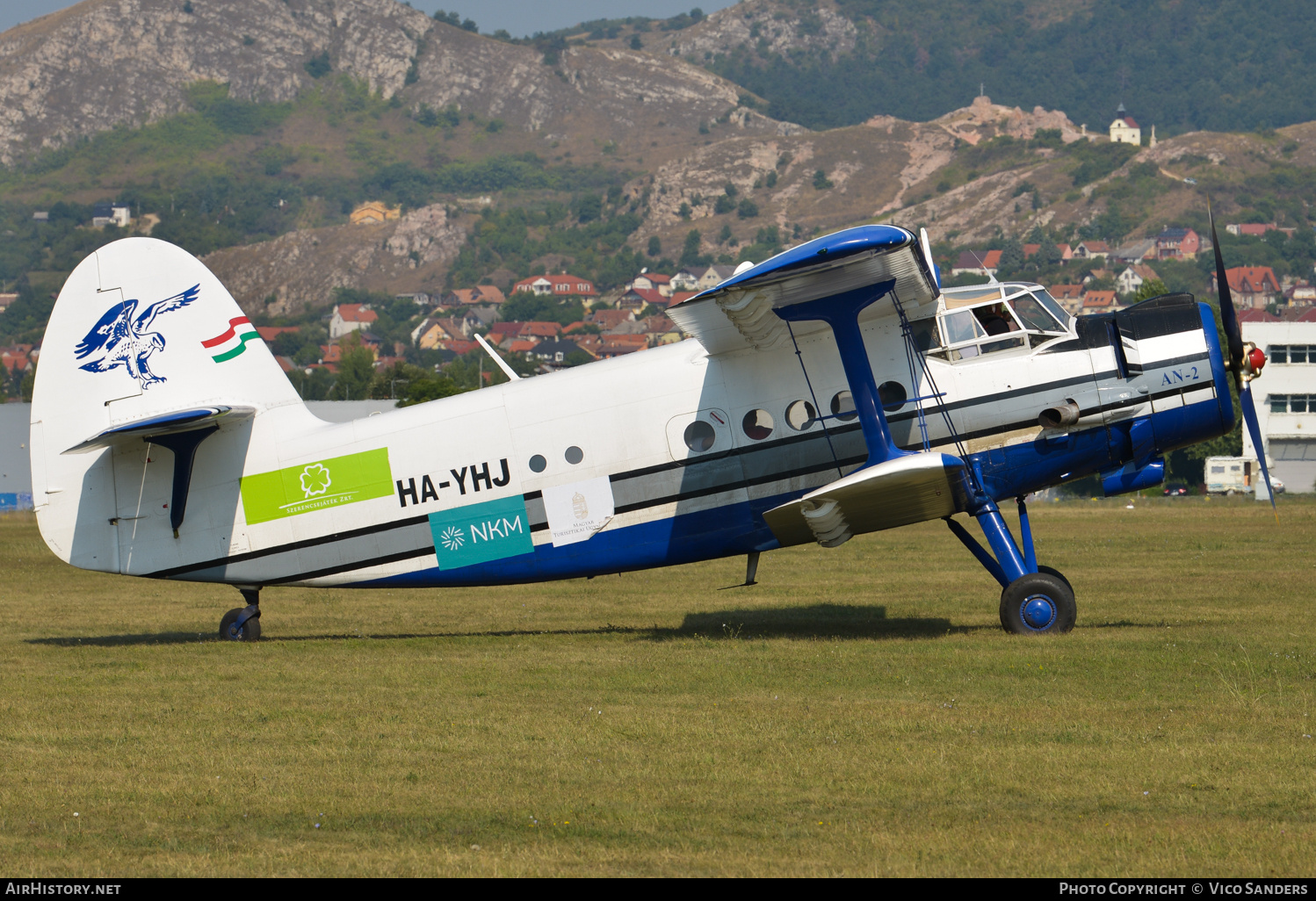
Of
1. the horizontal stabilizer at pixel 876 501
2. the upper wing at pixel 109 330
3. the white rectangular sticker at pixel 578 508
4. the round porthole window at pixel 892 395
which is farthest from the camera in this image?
the upper wing at pixel 109 330

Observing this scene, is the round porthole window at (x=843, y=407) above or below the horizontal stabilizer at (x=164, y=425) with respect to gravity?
below

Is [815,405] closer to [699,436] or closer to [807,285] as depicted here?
[699,436]

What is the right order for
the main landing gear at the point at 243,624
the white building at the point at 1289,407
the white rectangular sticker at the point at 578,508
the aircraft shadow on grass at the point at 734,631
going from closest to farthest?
the white rectangular sticker at the point at 578,508, the aircraft shadow on grass at the point at 734,631, the main landing gear at the point at 243,624, the white building at the point at 1289,407

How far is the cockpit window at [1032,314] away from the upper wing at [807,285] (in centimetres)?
91

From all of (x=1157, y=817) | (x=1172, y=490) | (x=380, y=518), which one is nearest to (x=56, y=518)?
(x=380, y=518)

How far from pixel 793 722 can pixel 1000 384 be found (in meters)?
5.28

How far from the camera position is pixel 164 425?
14.4m

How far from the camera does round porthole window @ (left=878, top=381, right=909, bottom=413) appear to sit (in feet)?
47.0

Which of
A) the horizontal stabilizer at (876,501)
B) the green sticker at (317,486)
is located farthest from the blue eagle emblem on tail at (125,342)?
the horizontal stabilizer at (876,501)

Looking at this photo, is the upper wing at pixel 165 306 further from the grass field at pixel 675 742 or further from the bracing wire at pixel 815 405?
the bracing wire at pixel 815 405

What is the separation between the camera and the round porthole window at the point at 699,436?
14.6 m

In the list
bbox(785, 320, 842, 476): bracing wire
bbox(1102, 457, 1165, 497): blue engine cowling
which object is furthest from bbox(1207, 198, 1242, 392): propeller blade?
bbox(785, 320, 842, 476): bracing wire

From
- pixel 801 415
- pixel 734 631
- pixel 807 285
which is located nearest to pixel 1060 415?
pixel 801 415

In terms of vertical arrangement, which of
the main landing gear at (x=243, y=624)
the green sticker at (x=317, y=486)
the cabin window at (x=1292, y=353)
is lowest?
the cabin window at (x=1292, y=353)
